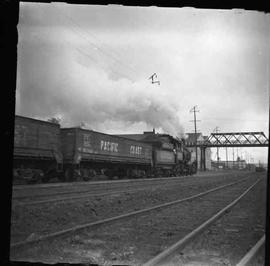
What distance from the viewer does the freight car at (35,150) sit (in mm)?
14719

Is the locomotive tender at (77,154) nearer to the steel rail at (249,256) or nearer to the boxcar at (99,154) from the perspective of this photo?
the boxcar at (99,154)

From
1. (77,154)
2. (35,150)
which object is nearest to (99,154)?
(77,154)

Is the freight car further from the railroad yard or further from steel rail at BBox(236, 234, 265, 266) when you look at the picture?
steel rail at BBox(236, 234, 265, 266)

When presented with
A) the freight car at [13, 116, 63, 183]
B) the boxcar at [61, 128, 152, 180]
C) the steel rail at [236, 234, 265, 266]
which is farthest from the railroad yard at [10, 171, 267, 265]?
the boxcar at [61, 128, 152, 180]

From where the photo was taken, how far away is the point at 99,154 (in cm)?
2069

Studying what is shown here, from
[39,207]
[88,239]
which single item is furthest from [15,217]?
[88,239]

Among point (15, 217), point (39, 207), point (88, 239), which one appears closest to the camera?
point (88, 239)

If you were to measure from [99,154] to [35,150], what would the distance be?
563 centimetres

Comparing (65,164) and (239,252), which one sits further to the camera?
(65,164)

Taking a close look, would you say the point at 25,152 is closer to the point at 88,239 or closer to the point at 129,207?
the point at 129,207

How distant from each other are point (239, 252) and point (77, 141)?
573 inches

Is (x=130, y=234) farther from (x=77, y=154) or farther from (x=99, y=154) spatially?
(x=99, y=154)

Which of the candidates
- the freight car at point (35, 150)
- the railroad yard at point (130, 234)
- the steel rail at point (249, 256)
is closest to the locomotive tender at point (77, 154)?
the freight car at point (35, 150)

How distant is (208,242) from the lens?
555 cm
